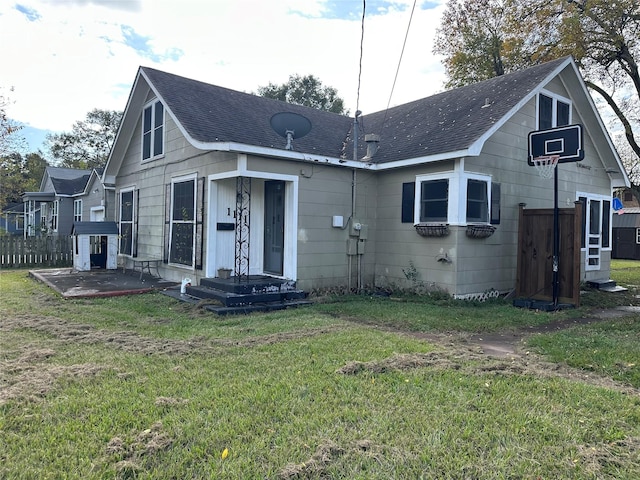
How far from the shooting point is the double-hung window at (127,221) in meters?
12.3

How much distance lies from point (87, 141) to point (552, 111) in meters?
38.3

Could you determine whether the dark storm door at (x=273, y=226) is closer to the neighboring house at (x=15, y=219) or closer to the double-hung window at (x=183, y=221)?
the double-hung window at (x=183, y=221)

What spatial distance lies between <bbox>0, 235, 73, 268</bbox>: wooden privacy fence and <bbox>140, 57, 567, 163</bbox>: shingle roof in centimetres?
796

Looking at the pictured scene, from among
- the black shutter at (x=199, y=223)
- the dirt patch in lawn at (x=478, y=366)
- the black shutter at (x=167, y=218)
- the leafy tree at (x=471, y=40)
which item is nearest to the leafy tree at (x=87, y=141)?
the leafy tree at (x=471, y=40)

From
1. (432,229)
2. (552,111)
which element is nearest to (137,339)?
(432,229)

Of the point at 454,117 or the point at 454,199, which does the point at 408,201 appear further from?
the point at 454,117

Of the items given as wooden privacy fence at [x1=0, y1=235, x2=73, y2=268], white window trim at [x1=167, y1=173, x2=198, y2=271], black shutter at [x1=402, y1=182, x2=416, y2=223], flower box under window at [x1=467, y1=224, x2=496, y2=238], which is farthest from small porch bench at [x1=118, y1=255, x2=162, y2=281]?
flower box under window at [x1=467, y1=224, x2=496, y2=238]

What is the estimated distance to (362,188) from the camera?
31.7ft

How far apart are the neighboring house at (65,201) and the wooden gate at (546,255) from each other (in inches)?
558

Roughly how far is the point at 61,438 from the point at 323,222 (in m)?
6.60

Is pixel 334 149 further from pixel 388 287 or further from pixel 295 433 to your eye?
pixel 295 433

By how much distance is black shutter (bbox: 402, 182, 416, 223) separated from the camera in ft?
29.9

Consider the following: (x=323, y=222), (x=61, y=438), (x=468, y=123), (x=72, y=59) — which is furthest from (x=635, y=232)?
(x=61, y=438)

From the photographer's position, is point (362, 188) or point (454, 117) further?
point (454, 117)
